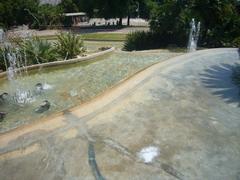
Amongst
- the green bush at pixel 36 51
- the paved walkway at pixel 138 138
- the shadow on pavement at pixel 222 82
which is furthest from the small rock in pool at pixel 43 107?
the shadow on pavement at pixel 222 82

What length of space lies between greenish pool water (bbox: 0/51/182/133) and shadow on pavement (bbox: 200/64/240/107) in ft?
8.73

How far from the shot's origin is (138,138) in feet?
24.1

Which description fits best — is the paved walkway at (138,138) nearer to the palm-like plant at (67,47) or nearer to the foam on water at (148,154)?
the foam on water at (148,154)

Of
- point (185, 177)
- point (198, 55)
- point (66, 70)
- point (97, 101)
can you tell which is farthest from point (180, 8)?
point (185, 177)

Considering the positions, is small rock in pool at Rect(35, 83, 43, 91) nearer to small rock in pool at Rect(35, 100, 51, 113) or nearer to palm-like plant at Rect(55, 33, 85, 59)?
small rock in pool at Rect(35, 100, 51, 113)

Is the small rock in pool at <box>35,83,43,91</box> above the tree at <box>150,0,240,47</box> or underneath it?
underneath

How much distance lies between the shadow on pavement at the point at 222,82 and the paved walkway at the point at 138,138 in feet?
0.21

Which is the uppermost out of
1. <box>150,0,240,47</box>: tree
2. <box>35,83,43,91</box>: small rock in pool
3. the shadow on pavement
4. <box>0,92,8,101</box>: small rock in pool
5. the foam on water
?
<box>150,0,240,47</box>: tree

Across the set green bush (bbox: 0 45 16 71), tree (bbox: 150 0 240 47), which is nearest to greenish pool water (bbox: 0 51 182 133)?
green bush (bbox: 0 45 16 71)

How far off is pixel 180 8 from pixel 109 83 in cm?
1248

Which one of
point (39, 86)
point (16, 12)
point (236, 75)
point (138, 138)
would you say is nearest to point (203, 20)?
point (236, 75)

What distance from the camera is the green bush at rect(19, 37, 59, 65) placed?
14125 mm

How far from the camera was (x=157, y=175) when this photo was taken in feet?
20.1

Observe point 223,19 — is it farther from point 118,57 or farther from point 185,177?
point 185,177
